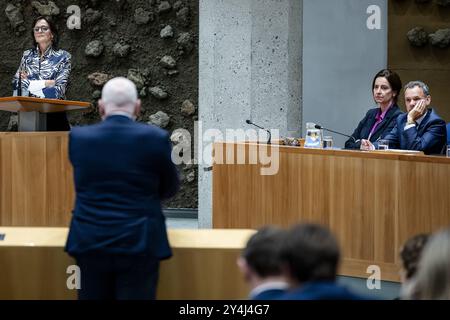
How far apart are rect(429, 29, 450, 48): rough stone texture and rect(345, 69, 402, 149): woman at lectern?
7.80ft

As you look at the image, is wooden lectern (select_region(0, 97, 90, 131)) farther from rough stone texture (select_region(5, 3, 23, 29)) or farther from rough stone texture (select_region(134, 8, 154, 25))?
rough stone texture (select_region(5, 3, 23, 29))

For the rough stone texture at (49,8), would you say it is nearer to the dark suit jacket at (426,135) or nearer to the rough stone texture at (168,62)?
the rough stone texture at (168,62)

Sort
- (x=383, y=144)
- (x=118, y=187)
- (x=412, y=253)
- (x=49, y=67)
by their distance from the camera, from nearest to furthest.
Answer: (x=412, y=253)
(x=118, y=187)
(x=383, y=144)
(x=49, y=67)

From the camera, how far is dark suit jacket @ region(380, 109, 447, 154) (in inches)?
261

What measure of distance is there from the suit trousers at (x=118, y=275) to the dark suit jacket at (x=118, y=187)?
0.04m

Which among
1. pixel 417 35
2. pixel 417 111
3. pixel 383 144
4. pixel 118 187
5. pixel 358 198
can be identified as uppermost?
pixel 417 35

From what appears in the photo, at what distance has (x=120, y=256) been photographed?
3795mm

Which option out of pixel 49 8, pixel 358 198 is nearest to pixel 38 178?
pixel 358 198

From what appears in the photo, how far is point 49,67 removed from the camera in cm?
751

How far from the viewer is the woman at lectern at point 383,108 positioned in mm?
7145

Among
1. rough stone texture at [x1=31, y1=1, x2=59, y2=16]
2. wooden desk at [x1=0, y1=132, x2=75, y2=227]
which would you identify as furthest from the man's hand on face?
rough stone texture at [x1=31, y1=1, x2=59, y2=16]

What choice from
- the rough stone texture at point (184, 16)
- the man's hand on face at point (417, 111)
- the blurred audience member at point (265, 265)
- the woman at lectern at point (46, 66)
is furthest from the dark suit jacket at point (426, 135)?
the blurred audience member at point (265, 265)

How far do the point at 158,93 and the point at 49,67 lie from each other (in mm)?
2525

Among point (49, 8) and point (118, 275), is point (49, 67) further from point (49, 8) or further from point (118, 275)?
point (118, 275)
